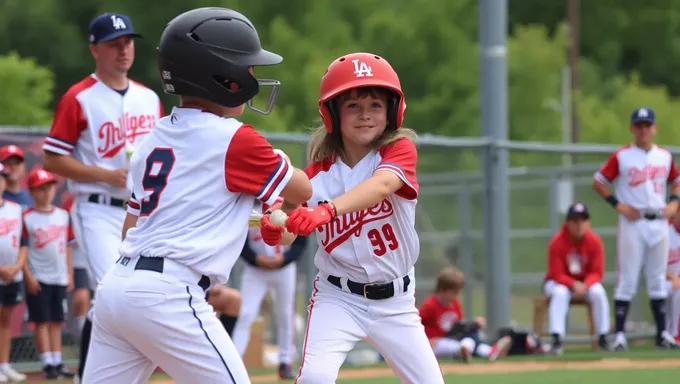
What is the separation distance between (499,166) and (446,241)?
214 cm

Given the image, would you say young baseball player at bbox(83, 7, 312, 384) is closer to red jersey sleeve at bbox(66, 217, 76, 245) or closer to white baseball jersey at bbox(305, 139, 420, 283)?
white baseball jersey at bbox(305, 139, 420, 283)

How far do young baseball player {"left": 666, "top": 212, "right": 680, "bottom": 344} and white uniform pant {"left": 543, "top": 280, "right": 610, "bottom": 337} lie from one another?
0.72 meters

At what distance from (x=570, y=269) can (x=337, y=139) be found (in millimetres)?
6858

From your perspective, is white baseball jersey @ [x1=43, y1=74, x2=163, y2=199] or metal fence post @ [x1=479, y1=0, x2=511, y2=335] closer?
white baseball jersey @ [x1=43, y1=74, x2=163, y2=199]

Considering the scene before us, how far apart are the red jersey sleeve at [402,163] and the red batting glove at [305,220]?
1.88ft

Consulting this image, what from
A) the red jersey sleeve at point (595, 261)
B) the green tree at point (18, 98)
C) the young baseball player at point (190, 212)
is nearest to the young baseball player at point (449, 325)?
the red jersey sleeve at point (595, 261)

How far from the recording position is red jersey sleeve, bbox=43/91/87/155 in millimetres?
7191

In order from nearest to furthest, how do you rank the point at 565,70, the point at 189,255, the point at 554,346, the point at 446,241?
1. the point at 189,255
2. the point at 554,346
3. the point at 446,241
4. the point at 565,70

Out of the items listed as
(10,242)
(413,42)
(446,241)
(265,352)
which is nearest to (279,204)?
(10,242)

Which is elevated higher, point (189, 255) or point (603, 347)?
point (189, 255)

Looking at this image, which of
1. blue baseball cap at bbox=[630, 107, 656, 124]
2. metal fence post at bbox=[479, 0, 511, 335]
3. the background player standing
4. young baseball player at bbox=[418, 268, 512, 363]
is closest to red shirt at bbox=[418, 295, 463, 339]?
young baseball player at bbox=[418, 268, 512, 363]

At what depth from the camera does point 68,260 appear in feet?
32.9

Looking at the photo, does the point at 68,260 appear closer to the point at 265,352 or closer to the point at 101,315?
the point at 265,352

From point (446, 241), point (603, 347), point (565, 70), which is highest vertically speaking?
point (565, 70)
